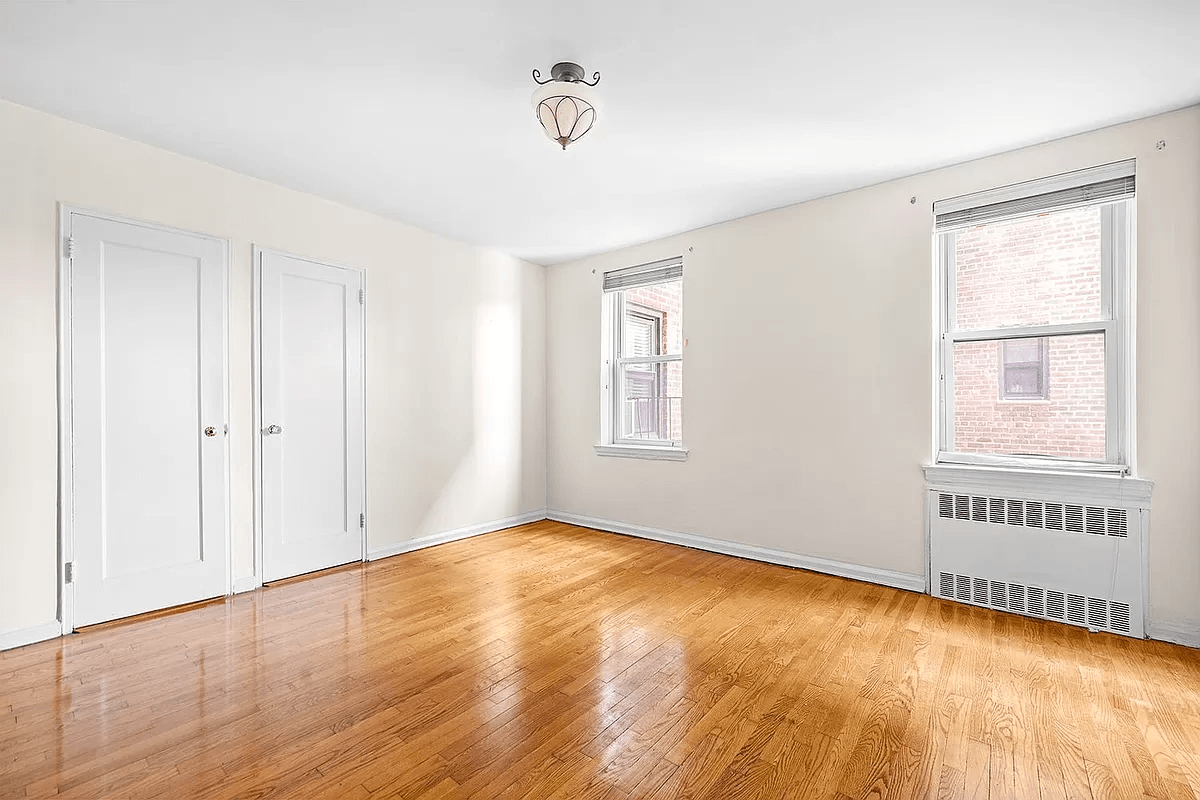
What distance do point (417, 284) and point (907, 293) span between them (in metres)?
3.72

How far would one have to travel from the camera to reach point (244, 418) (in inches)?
147

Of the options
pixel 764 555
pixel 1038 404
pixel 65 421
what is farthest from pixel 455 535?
pixel 1038 404

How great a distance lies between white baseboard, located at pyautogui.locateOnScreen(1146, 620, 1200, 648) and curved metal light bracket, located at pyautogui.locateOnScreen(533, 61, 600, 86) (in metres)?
3.89

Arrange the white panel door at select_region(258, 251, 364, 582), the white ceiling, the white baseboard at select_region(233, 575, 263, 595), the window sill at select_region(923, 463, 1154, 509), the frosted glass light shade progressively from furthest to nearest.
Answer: the white panel door at select_region(258, 251, 364, 582) < the white baseboard at select_region(233, 575, 263, 595) < the window sill at select_region(923, 463, 1154, 509) < the frosted glass light shade < the white ceiling

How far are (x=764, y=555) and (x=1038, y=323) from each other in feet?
7.68

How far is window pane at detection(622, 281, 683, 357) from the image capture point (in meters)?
5.17

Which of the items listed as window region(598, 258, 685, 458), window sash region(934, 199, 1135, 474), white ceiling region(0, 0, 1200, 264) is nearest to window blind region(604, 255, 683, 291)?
window region(598, 258, 685, 458)

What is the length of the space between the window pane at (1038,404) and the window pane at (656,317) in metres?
2.22

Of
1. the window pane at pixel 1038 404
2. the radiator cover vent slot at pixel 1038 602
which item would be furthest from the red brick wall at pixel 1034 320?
A: the radiator cover vent slot at pixel 1038 602

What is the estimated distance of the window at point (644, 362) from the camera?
16.9ft

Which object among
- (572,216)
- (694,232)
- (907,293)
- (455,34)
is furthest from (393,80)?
(907,293)

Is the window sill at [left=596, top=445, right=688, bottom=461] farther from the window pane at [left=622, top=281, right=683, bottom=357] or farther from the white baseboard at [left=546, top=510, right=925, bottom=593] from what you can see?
the window pane at [left=622, top=281, right=683, bottom=357]

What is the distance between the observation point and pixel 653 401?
17.5 feet

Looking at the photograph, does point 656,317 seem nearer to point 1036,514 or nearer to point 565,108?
point 565,108
